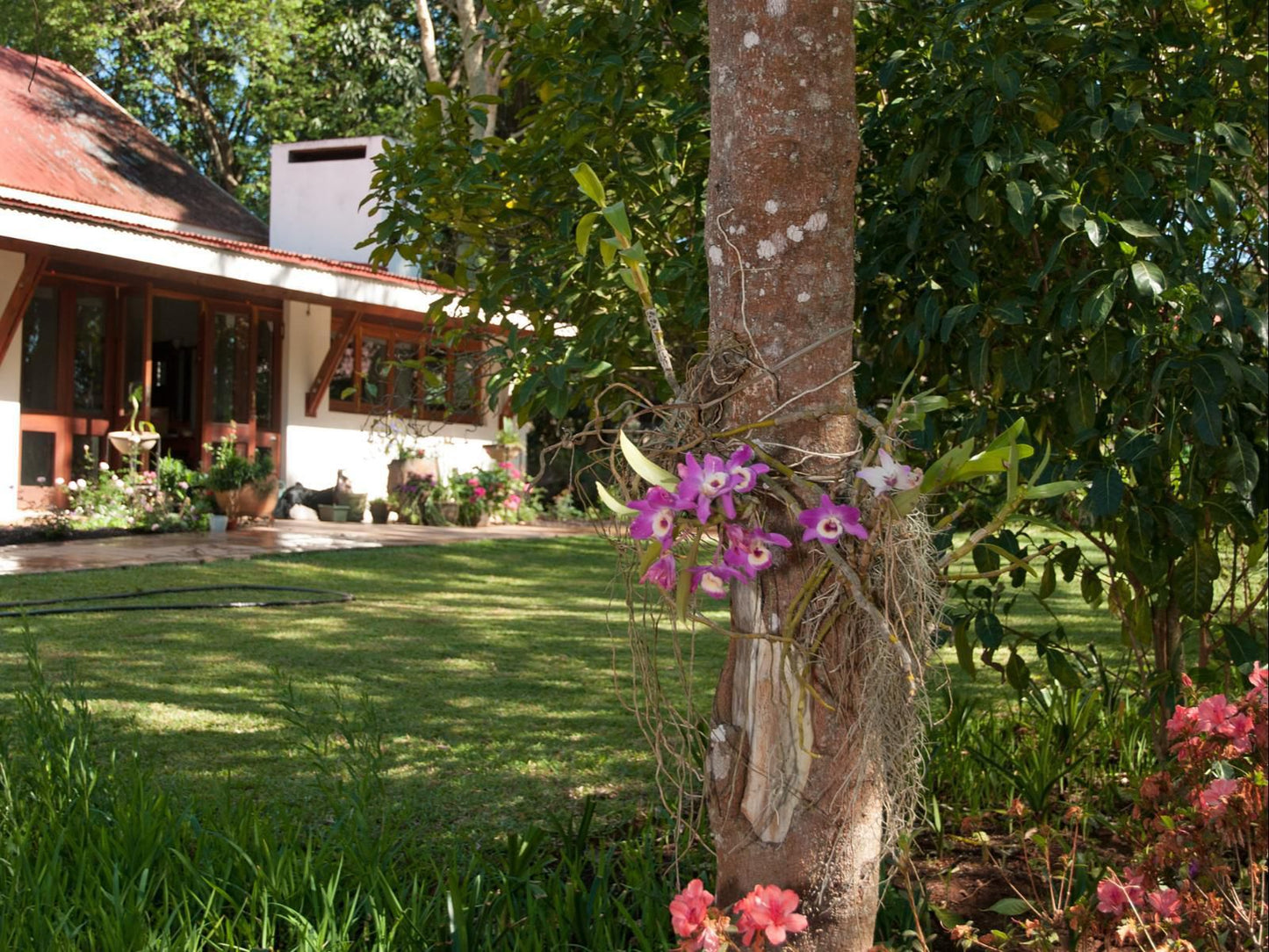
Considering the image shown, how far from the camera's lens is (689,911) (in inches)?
76.4

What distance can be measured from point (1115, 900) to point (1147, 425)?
3.93 ft

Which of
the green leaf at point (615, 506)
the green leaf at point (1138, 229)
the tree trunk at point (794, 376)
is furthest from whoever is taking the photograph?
the green leaf at point (1138, 229)

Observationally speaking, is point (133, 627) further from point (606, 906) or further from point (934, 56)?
point (934, 56)

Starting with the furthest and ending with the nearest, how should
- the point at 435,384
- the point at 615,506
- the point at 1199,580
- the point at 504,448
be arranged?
the point at 504,448 → the point at 435,384 → the point at 1199,580 → the point at 615,506

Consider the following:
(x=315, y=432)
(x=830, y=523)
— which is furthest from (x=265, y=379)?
(x=830, y=523)

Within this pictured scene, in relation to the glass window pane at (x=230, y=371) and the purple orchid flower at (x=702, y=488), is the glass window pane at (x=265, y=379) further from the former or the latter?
the purple orchid flower at (x=702, y=488)

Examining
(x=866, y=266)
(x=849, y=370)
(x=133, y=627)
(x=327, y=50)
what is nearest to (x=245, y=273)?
(x=133, y=627)

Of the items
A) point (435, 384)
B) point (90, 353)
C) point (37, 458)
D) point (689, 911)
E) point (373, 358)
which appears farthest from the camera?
point (373, 358)

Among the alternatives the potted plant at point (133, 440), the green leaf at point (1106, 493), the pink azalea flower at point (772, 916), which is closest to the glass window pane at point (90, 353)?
the potted plant at point (133, 440)

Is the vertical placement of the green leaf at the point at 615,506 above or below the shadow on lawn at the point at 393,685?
above

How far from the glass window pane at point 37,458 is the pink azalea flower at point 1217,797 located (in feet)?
42.3

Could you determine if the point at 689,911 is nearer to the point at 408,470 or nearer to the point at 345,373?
the point at 408,470

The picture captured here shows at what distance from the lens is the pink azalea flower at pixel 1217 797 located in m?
2.34

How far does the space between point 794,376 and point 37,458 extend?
12.8 metres
